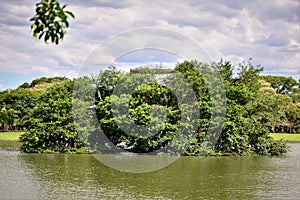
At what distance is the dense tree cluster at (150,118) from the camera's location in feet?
73.8

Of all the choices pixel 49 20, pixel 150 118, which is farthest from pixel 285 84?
pixel 49 20

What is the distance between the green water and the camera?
41.8 feet

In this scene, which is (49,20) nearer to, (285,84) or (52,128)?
(52,128)

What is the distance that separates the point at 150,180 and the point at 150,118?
7.54m

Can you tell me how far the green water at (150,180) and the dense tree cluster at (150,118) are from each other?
2253 mm

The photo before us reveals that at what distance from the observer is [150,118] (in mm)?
22391

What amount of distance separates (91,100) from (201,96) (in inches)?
237

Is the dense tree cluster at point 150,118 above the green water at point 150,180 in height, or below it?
above

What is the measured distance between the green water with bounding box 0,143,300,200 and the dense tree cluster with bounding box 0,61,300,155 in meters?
2.25

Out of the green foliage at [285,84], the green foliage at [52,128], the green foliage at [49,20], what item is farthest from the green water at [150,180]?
the green foliage at [285,84]

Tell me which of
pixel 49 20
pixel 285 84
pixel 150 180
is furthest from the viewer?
pixel 285 84

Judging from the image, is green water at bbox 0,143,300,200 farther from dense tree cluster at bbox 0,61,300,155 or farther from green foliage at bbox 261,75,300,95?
green foliage at bbox 261,75,300,95

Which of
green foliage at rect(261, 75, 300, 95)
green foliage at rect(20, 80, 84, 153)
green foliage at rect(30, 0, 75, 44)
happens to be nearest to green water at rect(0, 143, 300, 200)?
green foliage at rect(20, 80, 84, 153)

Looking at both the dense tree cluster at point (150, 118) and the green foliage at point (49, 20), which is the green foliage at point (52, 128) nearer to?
the dense tree cluster at point (150, 118)
